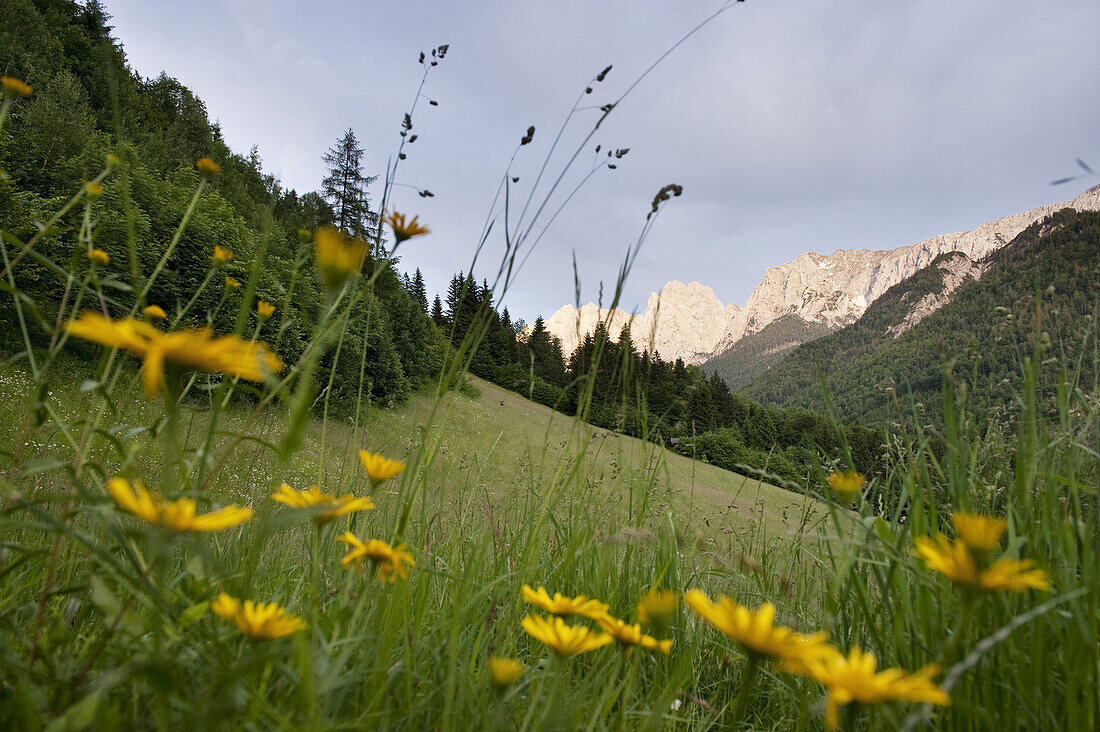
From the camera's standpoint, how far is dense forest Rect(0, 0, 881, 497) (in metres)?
1.11

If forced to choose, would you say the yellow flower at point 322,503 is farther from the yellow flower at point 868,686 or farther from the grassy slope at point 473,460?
the yellow flower at point 868,686

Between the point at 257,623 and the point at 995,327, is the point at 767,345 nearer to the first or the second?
the point at 995,327

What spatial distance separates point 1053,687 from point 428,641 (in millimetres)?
877

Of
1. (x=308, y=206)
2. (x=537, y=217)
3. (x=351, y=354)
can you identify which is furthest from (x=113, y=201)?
(x=308, y=206)

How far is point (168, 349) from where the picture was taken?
0.41 metres

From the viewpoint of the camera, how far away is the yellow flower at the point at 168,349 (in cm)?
39

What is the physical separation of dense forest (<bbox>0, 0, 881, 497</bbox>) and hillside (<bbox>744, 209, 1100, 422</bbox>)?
36 centimetres

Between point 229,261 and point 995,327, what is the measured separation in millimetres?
4137

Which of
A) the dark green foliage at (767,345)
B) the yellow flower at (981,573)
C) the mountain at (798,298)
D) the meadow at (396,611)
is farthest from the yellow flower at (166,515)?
the dark green foliage at (767,345)

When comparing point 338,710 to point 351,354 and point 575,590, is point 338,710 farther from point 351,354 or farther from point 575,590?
point 351,354

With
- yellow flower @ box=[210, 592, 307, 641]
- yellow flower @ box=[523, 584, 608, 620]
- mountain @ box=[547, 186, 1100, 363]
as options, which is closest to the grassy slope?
yellow flower @ box=[210, 592, 307, 641]

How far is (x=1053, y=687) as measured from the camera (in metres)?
0.69

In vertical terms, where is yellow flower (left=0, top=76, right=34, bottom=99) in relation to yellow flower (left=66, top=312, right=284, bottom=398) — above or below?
above

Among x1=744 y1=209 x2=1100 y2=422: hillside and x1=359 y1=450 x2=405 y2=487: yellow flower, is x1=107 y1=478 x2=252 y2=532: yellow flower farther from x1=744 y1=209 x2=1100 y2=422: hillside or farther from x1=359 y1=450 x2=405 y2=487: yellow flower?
x1=744 y1=209 x2=1100 y2=422: hillside
